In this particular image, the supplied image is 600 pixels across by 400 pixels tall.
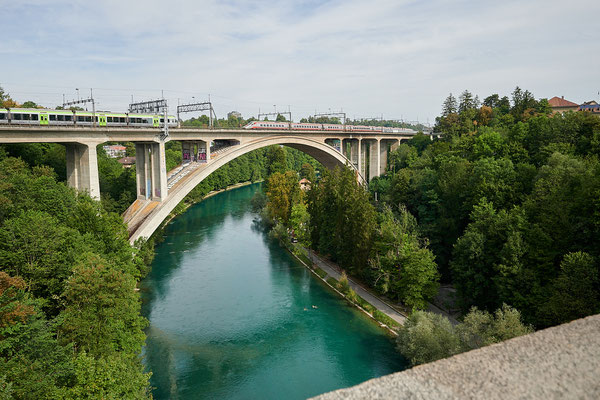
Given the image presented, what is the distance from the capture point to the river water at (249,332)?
14492mm

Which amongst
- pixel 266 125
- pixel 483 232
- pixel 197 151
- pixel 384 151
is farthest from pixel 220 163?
pixel 384 151

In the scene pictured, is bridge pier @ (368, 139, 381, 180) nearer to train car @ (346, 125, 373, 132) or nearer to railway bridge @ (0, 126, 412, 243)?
train car @ (346, 125, 373, 132)

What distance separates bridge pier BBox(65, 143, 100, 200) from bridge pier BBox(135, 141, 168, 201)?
3.91 m

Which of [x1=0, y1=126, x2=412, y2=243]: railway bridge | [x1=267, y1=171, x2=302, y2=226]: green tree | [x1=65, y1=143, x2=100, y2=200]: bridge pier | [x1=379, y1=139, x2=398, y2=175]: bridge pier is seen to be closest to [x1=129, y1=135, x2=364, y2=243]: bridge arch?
[x1=0, y1=126, x2=412, y2=243]: railway bridge

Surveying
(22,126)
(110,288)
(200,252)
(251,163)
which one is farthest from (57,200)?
(251,163)

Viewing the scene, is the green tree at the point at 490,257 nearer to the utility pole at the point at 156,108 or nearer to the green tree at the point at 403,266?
the green tree at the point at 403,266

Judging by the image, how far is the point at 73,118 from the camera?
67.9 feet

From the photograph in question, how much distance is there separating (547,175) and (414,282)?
7.24 metres

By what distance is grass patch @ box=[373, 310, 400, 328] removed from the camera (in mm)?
18328

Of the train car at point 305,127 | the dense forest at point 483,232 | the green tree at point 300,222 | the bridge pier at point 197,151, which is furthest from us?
the train car at point 305,127

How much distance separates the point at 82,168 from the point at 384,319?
1588 cm

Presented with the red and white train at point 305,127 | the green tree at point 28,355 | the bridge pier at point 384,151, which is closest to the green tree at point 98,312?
the green tree at point 28,355

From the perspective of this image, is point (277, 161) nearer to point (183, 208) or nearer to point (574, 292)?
point (183, 208)

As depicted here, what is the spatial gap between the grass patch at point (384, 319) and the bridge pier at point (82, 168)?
46.7 feet
